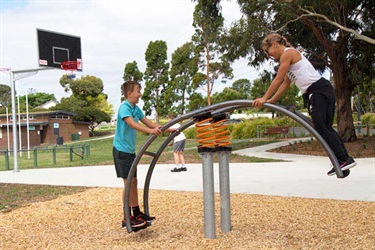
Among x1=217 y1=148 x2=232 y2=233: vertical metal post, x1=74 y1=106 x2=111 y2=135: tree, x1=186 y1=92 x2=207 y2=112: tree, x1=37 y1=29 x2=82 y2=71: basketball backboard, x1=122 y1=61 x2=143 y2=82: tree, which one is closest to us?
x1=217 y1=148 x2=232 y2=233: vertical metal post

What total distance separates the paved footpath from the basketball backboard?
5.50 metres

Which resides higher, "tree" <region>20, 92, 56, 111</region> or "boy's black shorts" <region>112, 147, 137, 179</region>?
"tree" <region>20, 92, 56, 111</region>

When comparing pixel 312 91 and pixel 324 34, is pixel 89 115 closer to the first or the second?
pixel 324 34

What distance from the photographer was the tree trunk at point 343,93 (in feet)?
54.8

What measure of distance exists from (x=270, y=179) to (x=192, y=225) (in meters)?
4.26

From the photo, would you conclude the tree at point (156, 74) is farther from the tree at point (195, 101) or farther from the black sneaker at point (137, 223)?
the black sneaker at point (137, 223)

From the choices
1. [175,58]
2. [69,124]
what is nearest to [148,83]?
[175,58]

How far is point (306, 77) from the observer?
3.86m

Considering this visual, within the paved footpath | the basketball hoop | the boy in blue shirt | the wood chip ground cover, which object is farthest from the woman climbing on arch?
the basketball hoop

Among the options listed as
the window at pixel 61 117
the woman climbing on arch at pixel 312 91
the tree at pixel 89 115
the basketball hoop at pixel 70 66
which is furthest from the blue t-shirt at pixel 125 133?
the tree at pixel 89 115

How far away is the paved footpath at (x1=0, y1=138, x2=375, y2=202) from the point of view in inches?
290

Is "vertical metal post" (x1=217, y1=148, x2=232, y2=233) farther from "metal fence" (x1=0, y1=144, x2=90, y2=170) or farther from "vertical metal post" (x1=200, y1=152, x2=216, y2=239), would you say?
"metal fence" (x1=0, y1=144, x2=90, y2=170)

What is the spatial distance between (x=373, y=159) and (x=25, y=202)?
9.48m

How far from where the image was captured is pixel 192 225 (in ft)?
16.7
